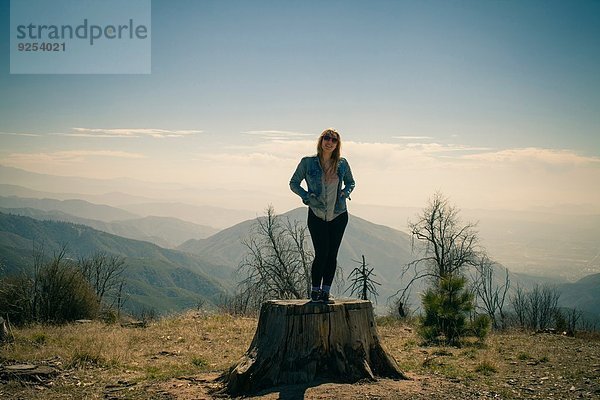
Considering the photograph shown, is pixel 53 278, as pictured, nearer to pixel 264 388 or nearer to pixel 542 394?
pixel 264 388

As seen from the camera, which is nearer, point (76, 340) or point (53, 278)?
point (76, 340)

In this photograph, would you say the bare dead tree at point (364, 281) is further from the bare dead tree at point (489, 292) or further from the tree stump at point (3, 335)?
the tree stump at point (3, 335)

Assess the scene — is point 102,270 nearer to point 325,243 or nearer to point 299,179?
point 299,179

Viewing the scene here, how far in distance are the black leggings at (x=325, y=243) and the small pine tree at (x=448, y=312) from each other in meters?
8.00

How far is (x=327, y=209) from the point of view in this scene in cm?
630

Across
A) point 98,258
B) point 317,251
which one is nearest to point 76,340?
point 317,251

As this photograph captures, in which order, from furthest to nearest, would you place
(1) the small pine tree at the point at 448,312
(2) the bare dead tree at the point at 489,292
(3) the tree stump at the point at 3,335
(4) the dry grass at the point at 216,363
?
(2) the bare dead tree at the point at 489,292
(1) the small pine tree at the point at 448,312
(3) the tree stump at the point at 3,335
(4) the dry grass at the point at 216,363

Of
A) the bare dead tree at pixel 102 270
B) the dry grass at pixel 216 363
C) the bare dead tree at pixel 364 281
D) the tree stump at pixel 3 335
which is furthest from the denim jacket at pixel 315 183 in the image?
the bare dead tree at pixel 102 270

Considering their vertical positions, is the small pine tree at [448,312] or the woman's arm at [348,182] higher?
the woman's arm at [348,182]

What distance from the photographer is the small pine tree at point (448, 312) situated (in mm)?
13094

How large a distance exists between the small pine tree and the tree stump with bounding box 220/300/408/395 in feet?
24.4

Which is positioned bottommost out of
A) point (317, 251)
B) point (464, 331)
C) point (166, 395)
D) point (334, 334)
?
point (464, 331)

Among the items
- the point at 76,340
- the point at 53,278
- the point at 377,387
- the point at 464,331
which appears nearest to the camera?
the point at 377,387

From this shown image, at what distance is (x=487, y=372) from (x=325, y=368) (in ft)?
12.7
